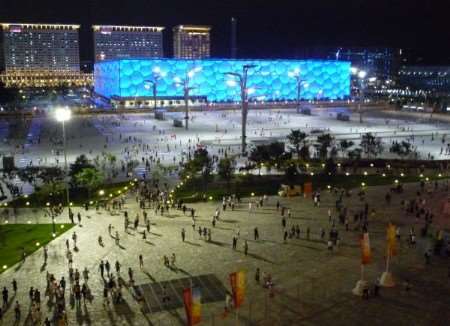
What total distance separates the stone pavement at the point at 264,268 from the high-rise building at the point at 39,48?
124664mm

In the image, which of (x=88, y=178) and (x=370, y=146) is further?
(x=370, y=146)

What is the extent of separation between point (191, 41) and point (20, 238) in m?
148

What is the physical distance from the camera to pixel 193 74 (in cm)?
8275

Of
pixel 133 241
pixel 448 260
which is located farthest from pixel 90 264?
pixel 448 260

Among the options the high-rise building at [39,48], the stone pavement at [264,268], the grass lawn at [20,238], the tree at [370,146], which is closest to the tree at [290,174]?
the stone pavement at [264,268]

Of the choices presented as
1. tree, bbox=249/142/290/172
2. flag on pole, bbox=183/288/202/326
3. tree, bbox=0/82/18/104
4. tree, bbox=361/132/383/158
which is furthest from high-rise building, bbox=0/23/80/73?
flag on pole, bbox=183/288/202/326

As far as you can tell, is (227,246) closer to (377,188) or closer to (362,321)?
(362,321)

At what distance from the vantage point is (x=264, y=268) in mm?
15508

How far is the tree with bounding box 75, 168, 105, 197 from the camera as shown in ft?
82.4

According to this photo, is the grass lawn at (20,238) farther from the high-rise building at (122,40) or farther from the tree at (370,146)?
the high-rise building at (122,40)

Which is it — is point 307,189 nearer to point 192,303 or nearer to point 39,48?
point 192,303

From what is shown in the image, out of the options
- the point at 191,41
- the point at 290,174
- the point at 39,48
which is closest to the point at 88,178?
the point at 290,174

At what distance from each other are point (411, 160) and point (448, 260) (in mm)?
18082

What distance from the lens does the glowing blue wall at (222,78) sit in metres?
78.8
